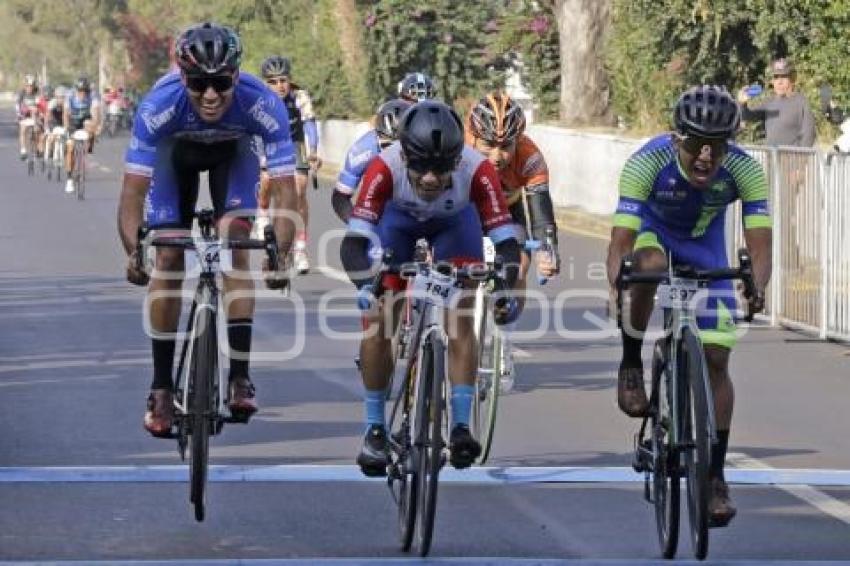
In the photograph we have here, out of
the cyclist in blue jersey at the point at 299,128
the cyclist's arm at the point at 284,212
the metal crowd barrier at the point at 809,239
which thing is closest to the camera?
the cyclist's arm at the point at 284,212

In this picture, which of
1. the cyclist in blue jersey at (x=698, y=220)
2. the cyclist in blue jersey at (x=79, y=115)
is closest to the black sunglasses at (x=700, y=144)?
the cyclist in blue jersey at (x=698, y=220)

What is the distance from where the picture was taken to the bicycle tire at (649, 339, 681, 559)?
9.17 metres

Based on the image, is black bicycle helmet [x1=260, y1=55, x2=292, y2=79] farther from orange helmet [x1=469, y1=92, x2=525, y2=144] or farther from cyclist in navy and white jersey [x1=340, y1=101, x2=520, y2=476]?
cyclist in navy and white jersey [x1=340, y1=101, x2=520, y2=476]

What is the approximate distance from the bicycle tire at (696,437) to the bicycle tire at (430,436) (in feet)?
3.00

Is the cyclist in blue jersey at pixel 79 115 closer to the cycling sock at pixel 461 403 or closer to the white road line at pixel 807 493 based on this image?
the white road line at pixel 807 493

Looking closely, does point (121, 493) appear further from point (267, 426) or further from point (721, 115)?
point (721, 115)

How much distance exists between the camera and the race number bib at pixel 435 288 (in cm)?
955

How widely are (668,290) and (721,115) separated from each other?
698mm

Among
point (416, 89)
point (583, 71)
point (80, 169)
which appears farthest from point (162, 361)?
point (80, 169)

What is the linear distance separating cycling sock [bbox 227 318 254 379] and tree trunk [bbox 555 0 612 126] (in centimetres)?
2619

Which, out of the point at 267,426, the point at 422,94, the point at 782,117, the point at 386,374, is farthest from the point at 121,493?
the point at 782,117

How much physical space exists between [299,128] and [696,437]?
13476mm

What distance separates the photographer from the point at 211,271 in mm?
10078

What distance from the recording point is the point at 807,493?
35.5 feet
